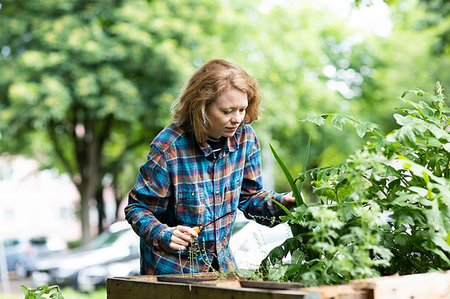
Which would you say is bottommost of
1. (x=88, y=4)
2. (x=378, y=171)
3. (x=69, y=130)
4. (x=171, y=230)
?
(x=171, y=230)

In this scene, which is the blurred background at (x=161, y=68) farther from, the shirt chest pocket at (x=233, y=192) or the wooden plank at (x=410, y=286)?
the wooden plank at (x=410, y=286)

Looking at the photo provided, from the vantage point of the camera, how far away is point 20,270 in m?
20.6

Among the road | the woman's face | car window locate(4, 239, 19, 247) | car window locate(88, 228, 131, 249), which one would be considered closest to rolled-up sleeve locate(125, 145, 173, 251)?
the woman's face

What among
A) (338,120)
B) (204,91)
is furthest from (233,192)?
(338,120)

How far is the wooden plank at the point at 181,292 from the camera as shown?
4.93ft

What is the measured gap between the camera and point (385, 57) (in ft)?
67.9

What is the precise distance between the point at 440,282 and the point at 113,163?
16.8m

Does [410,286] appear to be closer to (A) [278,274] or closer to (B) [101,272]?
(A) [278,274]

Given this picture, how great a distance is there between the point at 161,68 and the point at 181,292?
1114cm

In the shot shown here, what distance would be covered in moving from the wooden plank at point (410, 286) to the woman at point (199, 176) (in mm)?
829

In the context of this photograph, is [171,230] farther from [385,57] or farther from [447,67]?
[385,57]

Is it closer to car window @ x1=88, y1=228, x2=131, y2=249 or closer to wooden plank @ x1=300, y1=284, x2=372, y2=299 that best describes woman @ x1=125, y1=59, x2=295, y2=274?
wooden plank @ x1=300, y1=284, x2=372, y2=299

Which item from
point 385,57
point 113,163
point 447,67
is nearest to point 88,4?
point 113,163

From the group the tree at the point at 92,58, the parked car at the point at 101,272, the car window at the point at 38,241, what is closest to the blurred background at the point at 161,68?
the tree at the point at 92,58
